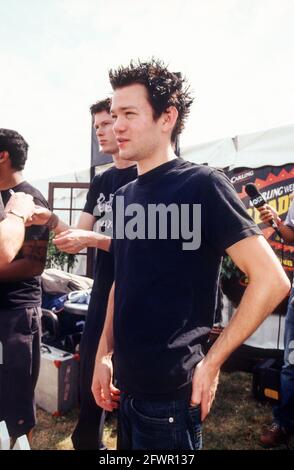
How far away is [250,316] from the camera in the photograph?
4.01 ft

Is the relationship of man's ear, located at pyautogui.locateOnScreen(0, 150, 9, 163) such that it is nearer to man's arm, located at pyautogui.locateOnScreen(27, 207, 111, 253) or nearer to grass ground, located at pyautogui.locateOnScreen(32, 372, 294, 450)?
man's arm, located at pyautogui.locateOnScreen(27, 207, 111, 253)

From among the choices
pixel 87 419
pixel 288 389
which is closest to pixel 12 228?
pixel 87 419

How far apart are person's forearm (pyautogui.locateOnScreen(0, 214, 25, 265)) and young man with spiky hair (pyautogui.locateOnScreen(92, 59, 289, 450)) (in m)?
0.48

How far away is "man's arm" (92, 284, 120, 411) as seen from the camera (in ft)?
5.41

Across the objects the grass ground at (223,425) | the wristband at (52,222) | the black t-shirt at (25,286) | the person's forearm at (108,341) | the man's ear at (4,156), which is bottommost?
the grass ground at (223,425)

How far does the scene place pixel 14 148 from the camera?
2.54 meters

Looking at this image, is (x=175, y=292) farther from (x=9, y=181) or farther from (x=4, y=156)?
(x=4, y=156)

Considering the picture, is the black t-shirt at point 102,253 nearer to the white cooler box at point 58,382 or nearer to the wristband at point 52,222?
the wristband at point 52,222

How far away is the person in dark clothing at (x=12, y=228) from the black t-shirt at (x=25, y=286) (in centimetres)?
57

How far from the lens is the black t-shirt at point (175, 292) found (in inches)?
A: 50.3

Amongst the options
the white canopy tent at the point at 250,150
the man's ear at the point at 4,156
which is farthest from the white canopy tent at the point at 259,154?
the man's ear at the point at 4,156
